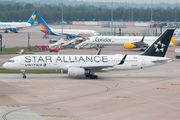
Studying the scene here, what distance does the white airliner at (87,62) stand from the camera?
142ft

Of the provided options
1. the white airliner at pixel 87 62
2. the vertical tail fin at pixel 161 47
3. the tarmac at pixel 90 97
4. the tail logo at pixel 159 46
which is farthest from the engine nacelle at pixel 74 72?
the tail logo at pixel 159 46

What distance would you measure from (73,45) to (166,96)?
214ft

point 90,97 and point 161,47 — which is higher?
point 161,47

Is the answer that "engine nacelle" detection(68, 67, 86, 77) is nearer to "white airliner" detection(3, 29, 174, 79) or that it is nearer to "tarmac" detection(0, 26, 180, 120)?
"white airliner" detection(3, 29, 174, 79)

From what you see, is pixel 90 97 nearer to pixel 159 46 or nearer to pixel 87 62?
pixel 87 62

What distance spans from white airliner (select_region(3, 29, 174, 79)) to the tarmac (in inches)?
65.3

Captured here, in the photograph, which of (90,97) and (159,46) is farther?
(159,46)

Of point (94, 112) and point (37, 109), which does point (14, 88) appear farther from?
point (94, 112)

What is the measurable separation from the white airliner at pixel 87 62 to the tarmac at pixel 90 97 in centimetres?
166

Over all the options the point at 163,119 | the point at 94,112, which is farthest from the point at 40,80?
the point at 163,119

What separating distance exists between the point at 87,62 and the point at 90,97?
1238 cm

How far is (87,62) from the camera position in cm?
4447

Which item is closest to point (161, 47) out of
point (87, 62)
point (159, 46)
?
point (159, 46)

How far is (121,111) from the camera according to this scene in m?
27.3
